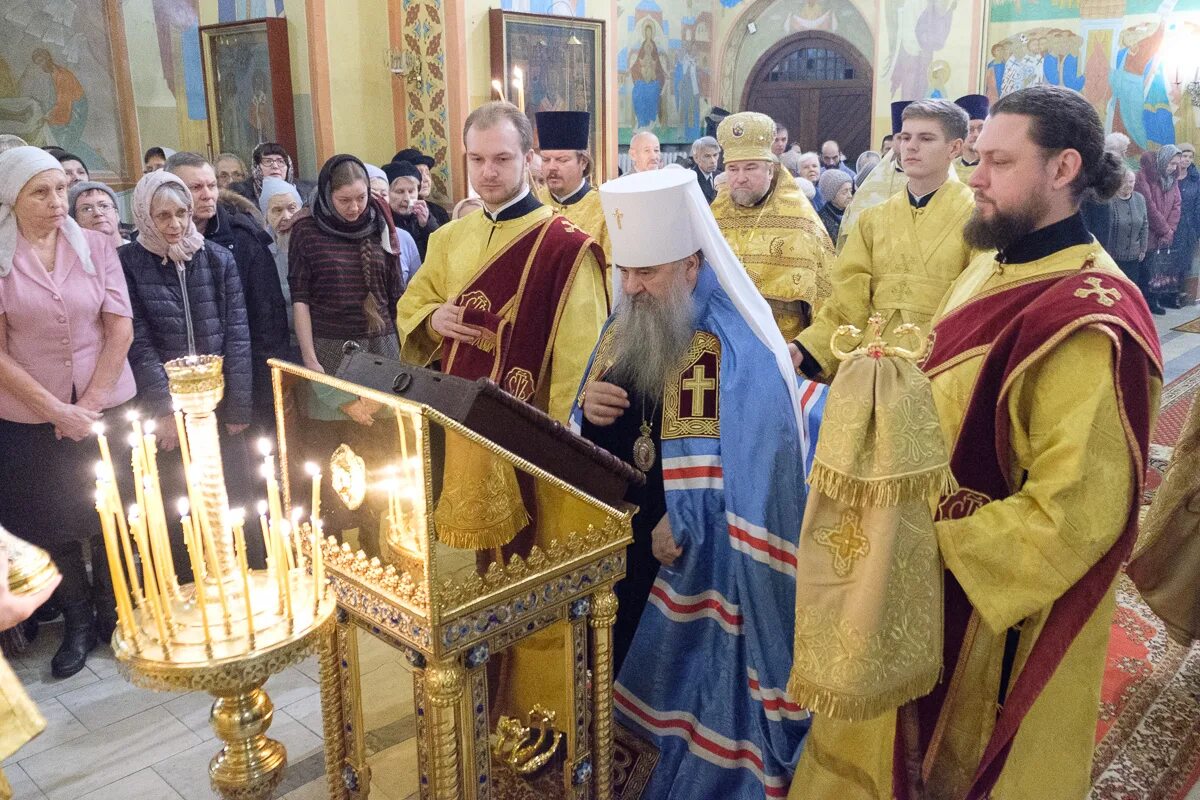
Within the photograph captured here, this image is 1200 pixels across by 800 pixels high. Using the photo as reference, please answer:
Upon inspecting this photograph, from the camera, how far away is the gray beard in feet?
7.87

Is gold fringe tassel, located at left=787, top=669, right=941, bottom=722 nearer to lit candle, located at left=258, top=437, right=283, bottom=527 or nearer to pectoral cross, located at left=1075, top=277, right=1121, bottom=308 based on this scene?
pectoral cross, located at left=1075, top=277, right=1121, bottom=308

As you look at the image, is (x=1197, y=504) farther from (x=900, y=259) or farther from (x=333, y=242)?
(x=333, y=242)

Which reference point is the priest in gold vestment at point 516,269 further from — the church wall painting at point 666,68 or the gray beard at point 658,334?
the church wall painting at point 666,68

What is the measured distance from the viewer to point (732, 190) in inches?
181

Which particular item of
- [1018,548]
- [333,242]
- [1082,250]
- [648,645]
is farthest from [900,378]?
[333,242]

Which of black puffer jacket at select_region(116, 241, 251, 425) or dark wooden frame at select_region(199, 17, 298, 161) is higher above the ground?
dark wooden frame at select_region(199, 17, 298, 161)

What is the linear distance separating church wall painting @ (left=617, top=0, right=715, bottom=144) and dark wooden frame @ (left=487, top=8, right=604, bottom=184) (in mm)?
6741

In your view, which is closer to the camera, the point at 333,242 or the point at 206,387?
the point at 206,387

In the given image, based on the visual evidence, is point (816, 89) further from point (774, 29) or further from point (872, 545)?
point (872, 545)

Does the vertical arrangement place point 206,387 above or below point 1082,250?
below

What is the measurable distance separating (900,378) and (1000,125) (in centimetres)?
79

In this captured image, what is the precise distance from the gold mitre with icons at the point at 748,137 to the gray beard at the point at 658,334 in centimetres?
231

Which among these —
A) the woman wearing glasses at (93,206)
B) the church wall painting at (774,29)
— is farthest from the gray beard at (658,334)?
the church wall painting at (774,29)

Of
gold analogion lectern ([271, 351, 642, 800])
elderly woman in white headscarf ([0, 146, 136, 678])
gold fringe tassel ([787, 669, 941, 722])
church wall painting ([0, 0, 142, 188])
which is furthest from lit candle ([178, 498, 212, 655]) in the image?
church wall painting ([0, 0, 142, 188])
